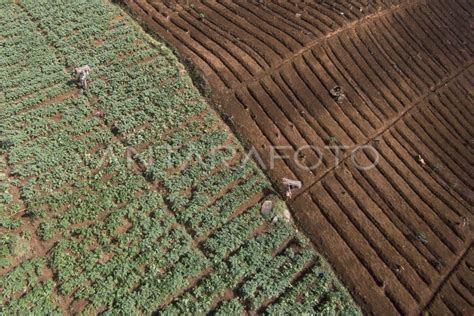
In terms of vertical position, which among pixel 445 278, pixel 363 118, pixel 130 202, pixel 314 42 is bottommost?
pixel 130 202

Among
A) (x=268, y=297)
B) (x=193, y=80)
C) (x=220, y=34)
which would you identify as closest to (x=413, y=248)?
(x=268, y=297)

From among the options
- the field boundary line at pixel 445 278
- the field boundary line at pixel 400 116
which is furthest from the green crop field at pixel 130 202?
the field boundary line at pixel 445 278

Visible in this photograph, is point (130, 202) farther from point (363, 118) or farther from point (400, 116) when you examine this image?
point (400, 116)

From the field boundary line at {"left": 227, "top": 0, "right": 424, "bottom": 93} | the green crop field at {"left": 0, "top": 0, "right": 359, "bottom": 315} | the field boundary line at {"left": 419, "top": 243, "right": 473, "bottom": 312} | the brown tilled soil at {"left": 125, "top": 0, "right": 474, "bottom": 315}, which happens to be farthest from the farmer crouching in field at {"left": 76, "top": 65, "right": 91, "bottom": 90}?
the field boundary line at {"left": 419, "top": 243, "right": 473, "bottom": 312}

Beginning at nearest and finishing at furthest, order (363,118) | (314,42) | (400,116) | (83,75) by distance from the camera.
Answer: (83,75)
(363,118)
(400,116)
(314,42)

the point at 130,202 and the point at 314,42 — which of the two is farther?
the point at 314,42

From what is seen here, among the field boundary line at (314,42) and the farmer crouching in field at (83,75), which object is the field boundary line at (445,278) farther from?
the farmer crouching in field at (83,75)

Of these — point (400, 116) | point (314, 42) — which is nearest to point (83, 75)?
point (314, 42)
